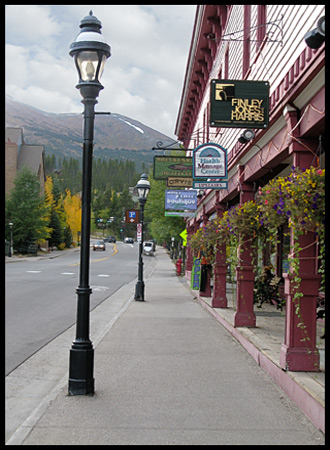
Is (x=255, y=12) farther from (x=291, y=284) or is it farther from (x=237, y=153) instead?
(x=291, y=284)

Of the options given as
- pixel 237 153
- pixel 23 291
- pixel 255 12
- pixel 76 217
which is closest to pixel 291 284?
pixel 237 153

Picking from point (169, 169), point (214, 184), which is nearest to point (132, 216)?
point (169, 169)

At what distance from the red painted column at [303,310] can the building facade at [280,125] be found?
0.01m

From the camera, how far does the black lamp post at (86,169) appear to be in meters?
6.25

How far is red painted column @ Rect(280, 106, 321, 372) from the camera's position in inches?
251

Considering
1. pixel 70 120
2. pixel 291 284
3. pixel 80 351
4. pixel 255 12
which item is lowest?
pixel 80 351

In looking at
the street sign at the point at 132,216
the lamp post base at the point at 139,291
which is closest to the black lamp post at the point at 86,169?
the lamp post base at the point at 139,291

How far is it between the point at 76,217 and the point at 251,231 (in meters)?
Result: 85.7

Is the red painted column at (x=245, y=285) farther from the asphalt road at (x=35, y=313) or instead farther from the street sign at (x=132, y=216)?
the street sign at (x=132, y=216)

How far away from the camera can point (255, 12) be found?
427 inches

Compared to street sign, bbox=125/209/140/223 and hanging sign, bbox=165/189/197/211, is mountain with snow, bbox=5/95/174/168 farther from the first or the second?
street sign, bbox=125/209/140/223

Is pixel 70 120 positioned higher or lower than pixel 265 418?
higher

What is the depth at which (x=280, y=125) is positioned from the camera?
799 cm

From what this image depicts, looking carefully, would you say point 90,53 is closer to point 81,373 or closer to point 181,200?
point 81,373
